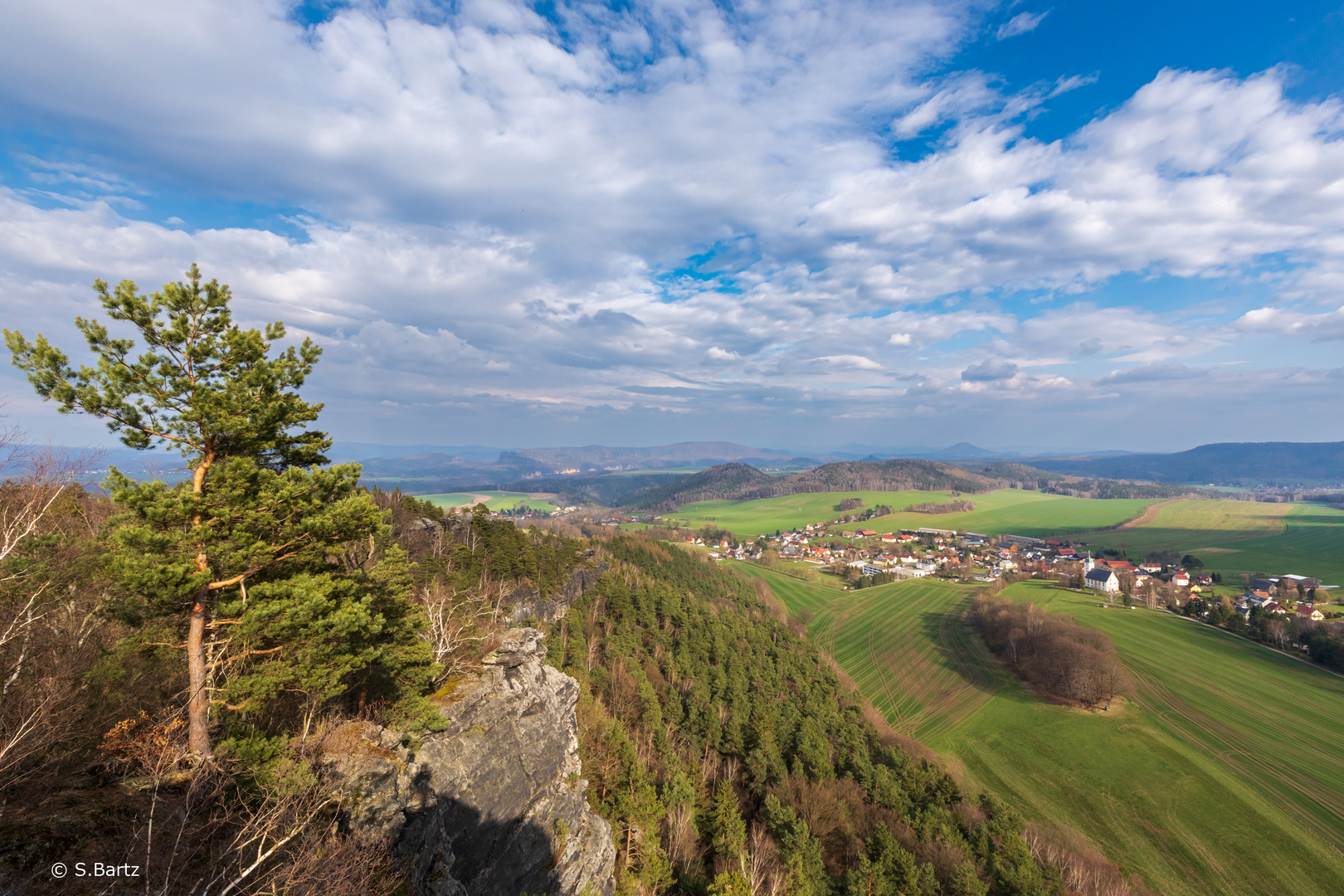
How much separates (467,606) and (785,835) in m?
21.4

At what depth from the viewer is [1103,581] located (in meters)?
82.9

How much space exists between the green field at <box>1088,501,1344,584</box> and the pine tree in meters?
140

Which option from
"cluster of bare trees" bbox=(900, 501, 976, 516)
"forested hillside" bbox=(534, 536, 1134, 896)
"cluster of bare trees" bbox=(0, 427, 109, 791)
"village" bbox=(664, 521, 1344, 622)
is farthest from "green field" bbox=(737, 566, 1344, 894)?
"cluster of bare trees" bbox=(900, 501, 976, 516)

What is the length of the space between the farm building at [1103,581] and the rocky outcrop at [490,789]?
96.1m

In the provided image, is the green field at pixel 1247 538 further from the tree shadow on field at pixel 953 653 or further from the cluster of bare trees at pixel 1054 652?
the tree shadow on field at pixel 953 653

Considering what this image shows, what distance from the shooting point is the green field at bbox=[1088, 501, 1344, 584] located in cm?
9253

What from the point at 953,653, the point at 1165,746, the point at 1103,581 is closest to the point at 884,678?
the point at 953,653

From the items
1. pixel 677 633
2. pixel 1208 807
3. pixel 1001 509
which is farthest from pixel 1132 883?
pixel 1001 509

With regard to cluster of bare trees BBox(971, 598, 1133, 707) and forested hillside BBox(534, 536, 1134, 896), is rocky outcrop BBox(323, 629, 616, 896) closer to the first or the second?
forested hillside BBox(534, 536, 1134, 896)

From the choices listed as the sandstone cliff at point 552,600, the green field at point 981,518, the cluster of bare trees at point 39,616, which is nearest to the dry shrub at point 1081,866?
the sandstone cliff at point 552,600

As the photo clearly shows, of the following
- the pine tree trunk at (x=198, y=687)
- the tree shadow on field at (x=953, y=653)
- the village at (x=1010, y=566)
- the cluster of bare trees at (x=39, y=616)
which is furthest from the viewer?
the village at (x=1010, y=566)

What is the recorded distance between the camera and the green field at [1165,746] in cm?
2777

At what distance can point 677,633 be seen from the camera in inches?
1922

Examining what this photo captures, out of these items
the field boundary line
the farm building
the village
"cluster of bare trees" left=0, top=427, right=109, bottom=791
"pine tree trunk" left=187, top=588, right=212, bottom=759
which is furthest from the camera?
the farm building
